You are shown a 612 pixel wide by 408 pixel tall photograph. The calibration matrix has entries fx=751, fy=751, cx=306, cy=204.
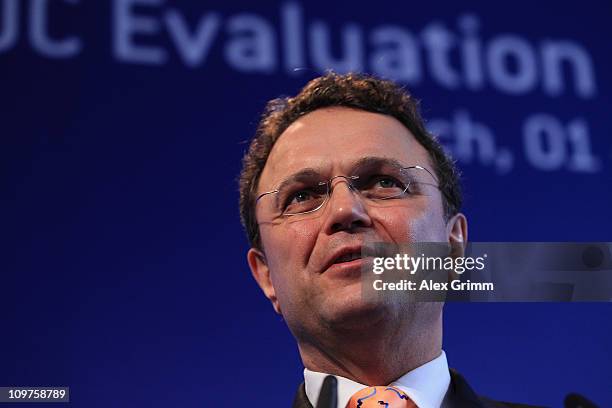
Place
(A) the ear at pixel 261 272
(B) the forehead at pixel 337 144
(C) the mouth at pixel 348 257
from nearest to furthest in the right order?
(C) the mouth at pixel 348 257 < (B) the forehead at pixel 337 144 < (A) the ear at pixel 261 272

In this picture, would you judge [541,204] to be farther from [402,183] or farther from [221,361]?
[221,361]

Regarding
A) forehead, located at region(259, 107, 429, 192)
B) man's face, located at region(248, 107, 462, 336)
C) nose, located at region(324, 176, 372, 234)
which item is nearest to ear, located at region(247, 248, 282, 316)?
man's face, located at region(248, 107, 462, 336)

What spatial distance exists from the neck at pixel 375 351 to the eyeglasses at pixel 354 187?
17 cm

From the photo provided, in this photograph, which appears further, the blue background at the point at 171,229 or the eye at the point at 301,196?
the blue background at the point at 171,229

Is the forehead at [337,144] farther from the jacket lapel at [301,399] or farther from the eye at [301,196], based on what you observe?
the jacket lapel at [301,399]

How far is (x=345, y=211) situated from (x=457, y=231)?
10.8 inches

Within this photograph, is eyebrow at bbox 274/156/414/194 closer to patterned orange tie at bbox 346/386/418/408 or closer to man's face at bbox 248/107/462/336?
man's face at bbox 248/107/462/336

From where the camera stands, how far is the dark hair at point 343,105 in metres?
1.12

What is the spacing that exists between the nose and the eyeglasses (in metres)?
0.02

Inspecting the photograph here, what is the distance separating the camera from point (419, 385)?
960 millimetres

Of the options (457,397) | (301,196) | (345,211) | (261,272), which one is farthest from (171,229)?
(457,397)

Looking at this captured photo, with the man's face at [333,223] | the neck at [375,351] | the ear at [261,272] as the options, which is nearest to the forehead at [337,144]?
the man's face at [333,223]

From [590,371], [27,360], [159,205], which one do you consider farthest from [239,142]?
[590,371]

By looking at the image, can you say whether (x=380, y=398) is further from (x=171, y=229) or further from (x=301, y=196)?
(x=171, y=229)
